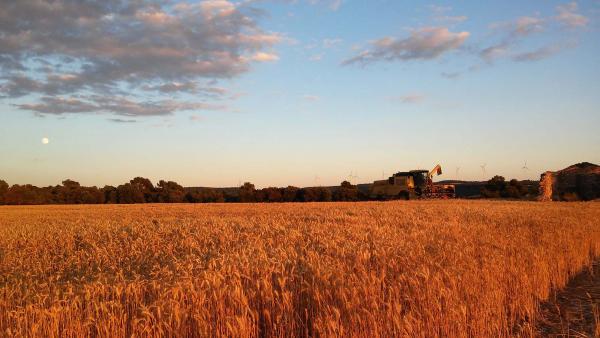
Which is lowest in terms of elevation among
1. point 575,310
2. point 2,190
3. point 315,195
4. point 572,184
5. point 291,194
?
point 575,310

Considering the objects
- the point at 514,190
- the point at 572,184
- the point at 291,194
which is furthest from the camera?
the point at 291,194

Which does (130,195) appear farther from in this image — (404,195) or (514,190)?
(514,190)

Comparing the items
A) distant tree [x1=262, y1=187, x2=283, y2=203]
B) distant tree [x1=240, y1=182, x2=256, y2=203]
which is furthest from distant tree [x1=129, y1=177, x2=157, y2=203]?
distant tree [x1=262, y1=187, x2=283, y2=203]

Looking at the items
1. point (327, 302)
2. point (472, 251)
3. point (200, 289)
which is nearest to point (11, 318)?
point (200, 289)

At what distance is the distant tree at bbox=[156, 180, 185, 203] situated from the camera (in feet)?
156

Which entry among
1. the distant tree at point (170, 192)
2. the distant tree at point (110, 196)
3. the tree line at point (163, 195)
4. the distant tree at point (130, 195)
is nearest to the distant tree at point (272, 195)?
the tree line at point (163, 195)

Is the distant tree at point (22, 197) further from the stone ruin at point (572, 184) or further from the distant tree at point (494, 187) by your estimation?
the stone ruin at point (572, 184)

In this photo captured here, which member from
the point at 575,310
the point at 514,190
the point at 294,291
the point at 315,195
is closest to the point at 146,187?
the point at 315,195

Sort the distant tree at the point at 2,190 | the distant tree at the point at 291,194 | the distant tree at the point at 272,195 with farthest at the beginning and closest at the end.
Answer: the distant tree at the point at 272,195 → the distant tree at the point at 291,194 → the distant tree at the point at 2,190

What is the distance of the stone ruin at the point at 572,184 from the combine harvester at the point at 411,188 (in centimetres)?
812

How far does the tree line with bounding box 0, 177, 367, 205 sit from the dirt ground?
36542 mm

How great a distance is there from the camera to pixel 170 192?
48406 millimetres

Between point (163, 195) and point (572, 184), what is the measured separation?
39.7 meters

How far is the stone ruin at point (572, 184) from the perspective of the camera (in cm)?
4072
